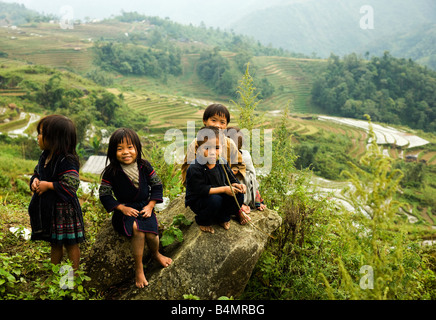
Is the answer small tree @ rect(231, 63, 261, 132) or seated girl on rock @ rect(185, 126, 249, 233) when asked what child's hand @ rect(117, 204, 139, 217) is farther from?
small tree @ rect(231, 63, 261, 132)

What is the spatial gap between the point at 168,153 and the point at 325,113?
206 feet

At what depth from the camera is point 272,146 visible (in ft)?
12.1

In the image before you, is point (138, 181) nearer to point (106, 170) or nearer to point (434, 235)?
point (106, 170)

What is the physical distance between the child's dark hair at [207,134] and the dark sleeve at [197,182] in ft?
0.75

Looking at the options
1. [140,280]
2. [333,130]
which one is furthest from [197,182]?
[333,130]

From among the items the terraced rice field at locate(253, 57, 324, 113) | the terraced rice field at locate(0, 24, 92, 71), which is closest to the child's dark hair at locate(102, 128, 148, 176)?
the terraced rice field at locate(253, 57, 324, 113)

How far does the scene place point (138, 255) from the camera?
2.20m

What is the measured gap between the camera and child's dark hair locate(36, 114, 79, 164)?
7.11 ft

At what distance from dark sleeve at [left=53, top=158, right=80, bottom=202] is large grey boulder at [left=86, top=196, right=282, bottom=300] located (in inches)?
21.8

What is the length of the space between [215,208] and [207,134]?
621 mm

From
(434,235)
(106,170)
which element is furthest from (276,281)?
(434,235)

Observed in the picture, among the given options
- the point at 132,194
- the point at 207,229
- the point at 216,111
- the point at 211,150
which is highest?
the point at 216,111

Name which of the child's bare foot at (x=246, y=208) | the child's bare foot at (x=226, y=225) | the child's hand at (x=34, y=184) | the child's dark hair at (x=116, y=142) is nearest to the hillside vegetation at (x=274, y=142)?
the child's bare foot at (x=246, y=208)

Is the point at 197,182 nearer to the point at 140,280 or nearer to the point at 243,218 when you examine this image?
the point at 243,218
